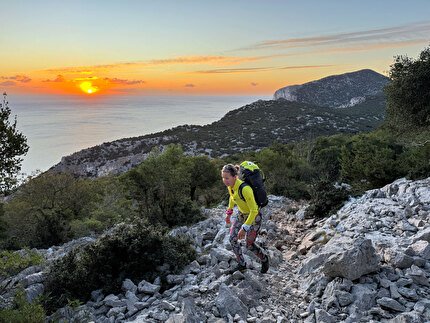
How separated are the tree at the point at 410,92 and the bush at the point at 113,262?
13.8 m

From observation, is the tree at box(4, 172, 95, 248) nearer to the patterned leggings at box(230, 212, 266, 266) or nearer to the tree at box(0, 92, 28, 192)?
the tree at box(0, 92, 28, 192)

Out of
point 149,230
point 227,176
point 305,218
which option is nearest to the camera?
point 227,176

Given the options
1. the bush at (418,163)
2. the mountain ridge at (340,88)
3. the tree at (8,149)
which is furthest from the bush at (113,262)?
the mountain ridge at (340,88)

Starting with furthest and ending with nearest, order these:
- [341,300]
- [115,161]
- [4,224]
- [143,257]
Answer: [115,161], [4,224], [143,257], [341,300]

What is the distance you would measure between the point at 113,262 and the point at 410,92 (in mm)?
15545

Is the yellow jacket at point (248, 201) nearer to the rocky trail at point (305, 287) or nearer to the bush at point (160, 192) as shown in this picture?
the rocky trail at point (305, 287)

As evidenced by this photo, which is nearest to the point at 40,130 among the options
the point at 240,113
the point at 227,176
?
the point at 240,113

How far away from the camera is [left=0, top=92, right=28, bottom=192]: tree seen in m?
9.25

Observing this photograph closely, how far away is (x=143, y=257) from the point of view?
263 inches

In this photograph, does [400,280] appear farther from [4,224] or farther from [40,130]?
[40,130]

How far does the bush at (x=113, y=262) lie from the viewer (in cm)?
Result: 627

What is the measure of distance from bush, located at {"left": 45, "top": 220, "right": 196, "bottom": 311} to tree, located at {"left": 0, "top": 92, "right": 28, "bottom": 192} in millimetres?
4483

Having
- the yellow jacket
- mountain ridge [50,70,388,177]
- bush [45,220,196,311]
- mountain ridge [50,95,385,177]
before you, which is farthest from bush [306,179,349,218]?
mountain ridge [50,95,385,177]

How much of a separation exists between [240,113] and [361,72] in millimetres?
88216
